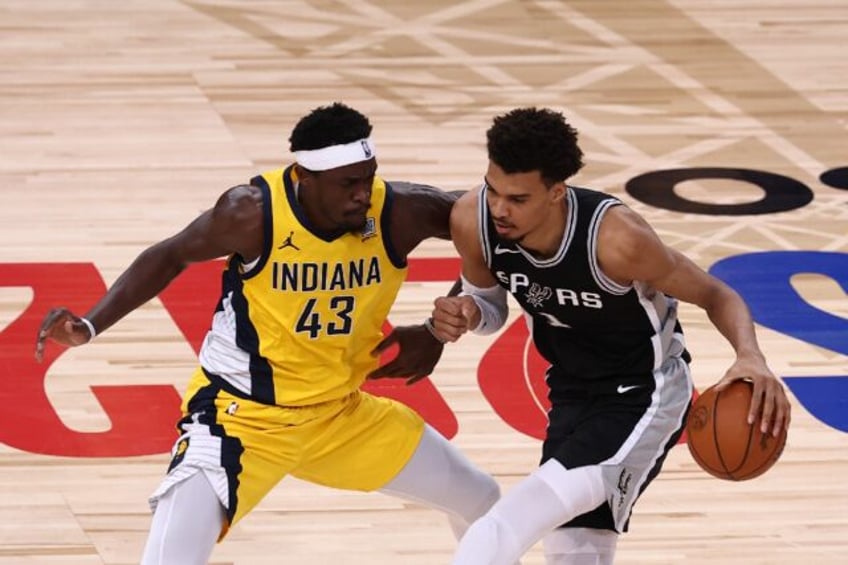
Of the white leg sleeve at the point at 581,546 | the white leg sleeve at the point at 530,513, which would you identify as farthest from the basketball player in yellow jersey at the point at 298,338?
the white leg sleeve at the point at 530,513

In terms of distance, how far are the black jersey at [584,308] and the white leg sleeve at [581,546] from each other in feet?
1.29

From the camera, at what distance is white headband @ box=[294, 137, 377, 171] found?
4.73m

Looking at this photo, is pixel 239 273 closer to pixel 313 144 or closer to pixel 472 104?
pixel 313 144

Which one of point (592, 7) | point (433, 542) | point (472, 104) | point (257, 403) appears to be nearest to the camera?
point (257, 403)

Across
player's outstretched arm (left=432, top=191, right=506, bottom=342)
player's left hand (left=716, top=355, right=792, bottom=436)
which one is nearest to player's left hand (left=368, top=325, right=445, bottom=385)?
player's outstretched arm (left=432, top=191, right=506, bottom=342)

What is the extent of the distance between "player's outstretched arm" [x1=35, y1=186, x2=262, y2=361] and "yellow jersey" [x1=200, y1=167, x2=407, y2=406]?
44 mm

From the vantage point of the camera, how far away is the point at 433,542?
235 inches

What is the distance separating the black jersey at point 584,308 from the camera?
15.6 feet

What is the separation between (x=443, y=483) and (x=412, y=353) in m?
0.38

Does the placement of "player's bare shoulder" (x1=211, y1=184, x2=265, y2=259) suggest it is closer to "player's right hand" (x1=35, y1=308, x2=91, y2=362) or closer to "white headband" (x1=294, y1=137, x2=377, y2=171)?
"white headband" (x1=294, y1=137, x2=377, y2=171)

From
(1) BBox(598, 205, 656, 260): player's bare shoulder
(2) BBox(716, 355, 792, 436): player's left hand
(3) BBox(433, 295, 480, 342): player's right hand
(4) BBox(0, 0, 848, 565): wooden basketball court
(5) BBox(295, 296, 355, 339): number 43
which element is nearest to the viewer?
(2) BBox(716, 355, 792, 436): player's left hand

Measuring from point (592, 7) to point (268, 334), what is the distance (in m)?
7.39

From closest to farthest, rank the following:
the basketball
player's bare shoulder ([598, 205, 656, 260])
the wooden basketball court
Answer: the basketball → player's bare shoulder ([598, 205, 656, 260]) → the wooden basketball court

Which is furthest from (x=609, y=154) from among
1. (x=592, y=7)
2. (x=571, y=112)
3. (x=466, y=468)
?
(x=466, y=468)
